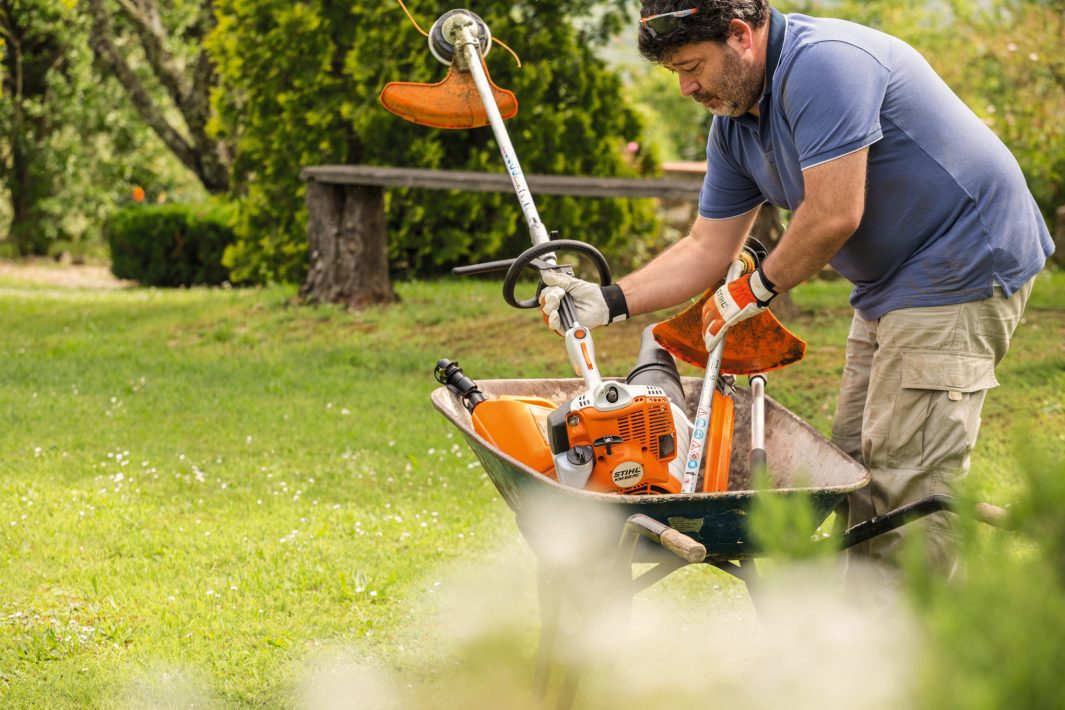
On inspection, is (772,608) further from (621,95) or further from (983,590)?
(621,95)

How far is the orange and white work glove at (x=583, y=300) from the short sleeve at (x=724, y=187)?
1.18 feet

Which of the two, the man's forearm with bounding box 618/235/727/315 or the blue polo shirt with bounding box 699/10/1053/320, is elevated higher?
the blue polo shirt with bounding box 699/10/1053/320

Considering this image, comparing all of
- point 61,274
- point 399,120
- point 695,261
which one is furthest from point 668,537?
point 61,274

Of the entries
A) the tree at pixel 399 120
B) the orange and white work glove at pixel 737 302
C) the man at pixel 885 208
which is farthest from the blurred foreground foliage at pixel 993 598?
the tree at pixel 399 120

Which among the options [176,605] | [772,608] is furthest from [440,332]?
[772,608]

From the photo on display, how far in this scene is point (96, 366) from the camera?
6.85 m

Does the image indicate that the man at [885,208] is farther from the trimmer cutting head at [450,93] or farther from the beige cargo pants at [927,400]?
the trimmer cutting head at [450,93]

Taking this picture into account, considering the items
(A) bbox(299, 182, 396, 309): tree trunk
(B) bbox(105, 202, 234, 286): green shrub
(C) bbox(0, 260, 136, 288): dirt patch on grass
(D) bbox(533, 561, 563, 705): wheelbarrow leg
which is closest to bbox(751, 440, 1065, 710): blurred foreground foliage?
(D) bbox(533, 561, 563, 705): wheelbarrow leg

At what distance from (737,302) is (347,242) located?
19.5ft

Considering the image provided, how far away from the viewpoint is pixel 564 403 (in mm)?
2471

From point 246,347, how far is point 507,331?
170 centimetres

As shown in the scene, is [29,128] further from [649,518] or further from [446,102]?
[649,518]

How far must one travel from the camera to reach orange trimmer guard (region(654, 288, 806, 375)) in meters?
2.68

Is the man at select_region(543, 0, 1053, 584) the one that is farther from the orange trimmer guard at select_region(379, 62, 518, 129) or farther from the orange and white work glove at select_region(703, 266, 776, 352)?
the orange trimmer guard at select_region(379, 62, 518, 129)
